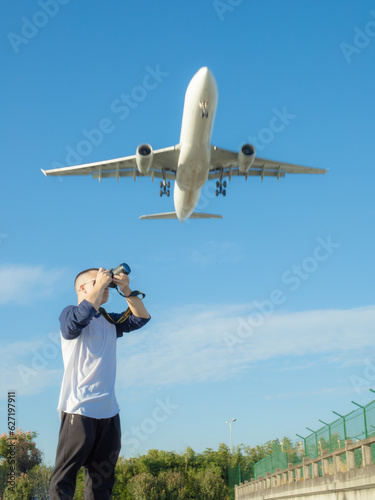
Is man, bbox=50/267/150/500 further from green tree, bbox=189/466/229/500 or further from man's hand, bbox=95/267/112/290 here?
green tree, bbox=189/466/229/500

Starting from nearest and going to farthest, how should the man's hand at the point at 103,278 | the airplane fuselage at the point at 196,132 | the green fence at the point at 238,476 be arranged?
the man's hand at the point at 103,278 → the airplane fuselage at the point at 196,132 → the green fence at the point at 238,476

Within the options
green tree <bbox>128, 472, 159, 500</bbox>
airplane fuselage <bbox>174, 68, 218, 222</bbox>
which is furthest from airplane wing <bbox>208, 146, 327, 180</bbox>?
green tree <bbox>128, 472, 159, 500</bbox>

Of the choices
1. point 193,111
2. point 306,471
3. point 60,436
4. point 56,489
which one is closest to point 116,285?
point 60,436

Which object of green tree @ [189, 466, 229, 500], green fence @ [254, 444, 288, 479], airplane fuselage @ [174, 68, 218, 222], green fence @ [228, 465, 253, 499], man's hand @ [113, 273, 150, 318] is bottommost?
green tree @ [189, 466, 229, 500]

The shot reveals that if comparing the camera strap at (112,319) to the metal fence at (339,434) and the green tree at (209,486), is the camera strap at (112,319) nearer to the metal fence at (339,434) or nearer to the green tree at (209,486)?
the metal fence at (339,434)

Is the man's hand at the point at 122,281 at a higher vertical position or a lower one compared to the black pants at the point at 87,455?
higher

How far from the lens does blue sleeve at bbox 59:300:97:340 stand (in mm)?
3982

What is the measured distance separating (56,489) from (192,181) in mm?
23181

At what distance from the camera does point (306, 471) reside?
66.1ft

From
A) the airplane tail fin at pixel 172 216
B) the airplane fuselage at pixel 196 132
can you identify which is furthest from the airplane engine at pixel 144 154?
the airplane tail fin at pixel 172 216

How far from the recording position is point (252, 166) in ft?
108

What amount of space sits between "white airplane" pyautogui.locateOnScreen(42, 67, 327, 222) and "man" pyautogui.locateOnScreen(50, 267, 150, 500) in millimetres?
20824

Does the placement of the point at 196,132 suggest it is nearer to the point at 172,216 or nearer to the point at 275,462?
the point at 172,216

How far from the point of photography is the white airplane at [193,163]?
2422 centimetres
